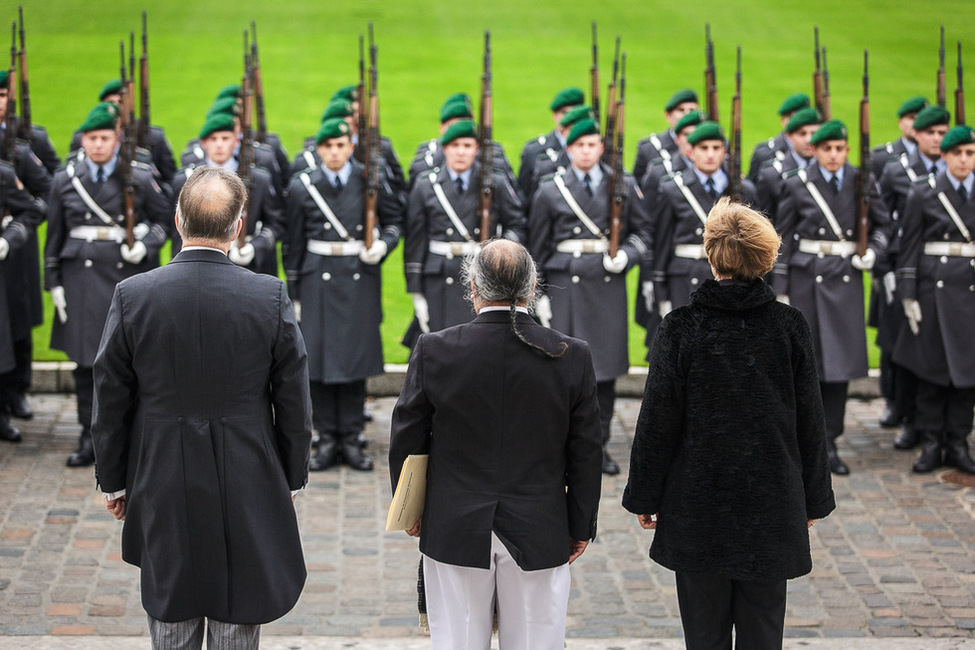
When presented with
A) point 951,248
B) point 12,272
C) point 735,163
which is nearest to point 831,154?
point 735,163

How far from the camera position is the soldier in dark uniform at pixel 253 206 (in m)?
8.06

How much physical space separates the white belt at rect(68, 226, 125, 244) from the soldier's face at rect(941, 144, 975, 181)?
483cm

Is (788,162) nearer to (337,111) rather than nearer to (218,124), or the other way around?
(337,111)

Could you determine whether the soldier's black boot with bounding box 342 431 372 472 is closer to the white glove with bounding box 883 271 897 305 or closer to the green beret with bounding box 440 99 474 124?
the green beret with bounding box 440 99 474 124

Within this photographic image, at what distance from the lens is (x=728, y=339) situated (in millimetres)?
4230

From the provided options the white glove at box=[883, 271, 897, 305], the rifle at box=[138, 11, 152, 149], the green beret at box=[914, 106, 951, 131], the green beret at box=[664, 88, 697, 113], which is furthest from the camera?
the green beret at box=[664, 88, 697, 113]

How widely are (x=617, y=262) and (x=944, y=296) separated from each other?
193cm

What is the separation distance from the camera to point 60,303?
26.1ft

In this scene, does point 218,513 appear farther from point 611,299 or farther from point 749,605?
point 611,299

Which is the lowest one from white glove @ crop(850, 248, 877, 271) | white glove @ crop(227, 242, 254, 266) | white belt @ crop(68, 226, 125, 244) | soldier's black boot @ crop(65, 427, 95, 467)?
soldier's black boot @ crop(65, 427, 95, 467)

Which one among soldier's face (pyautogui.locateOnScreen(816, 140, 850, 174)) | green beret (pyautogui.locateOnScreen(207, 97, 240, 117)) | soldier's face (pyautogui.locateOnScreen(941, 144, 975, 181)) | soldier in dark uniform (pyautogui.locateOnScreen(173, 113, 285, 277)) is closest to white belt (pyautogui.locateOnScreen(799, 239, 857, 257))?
soldier's face (pyautogui.locateOnScreen(816, 140, 850, 174))

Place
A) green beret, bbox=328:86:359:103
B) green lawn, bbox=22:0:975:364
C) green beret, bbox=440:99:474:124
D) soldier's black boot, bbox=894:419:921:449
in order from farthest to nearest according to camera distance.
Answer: green lawn, bbox=22:0:975:364 → green beret, bbox=328:86:359:103 → green beret, bbox=440:99:474:124 → soldier's black boot, bbox=894:419:921:449

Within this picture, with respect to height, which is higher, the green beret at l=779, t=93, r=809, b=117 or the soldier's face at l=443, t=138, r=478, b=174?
the green beret at l=779, t=93, r=809, b=117

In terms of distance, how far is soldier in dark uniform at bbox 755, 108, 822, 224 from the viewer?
825 cm
